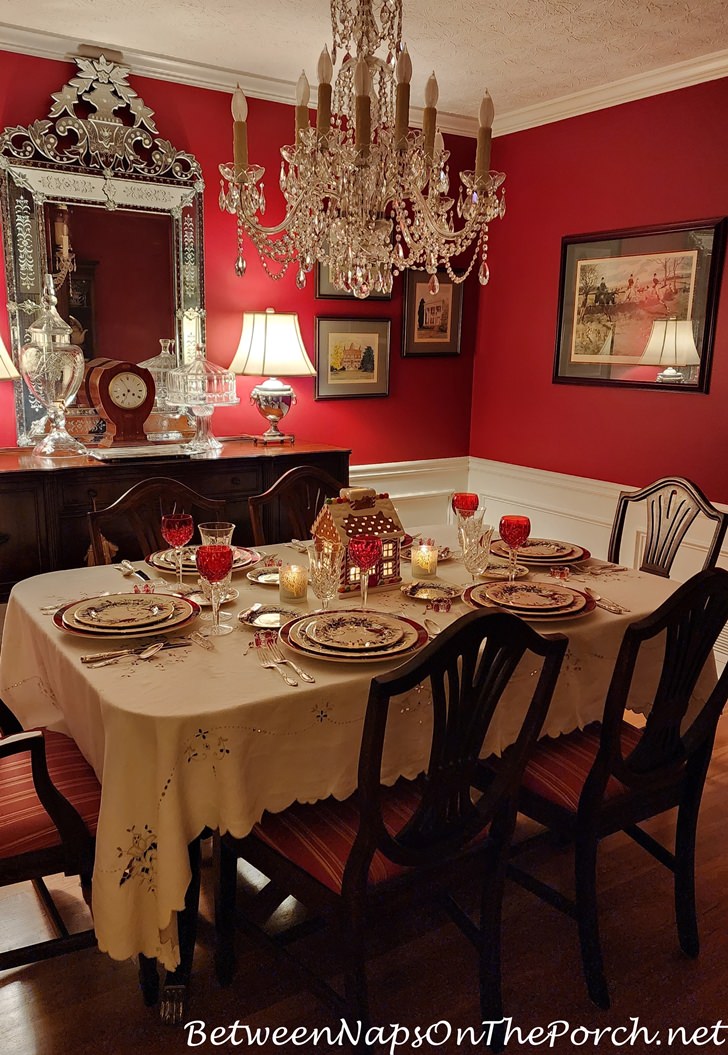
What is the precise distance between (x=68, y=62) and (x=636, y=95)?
2.52 metres

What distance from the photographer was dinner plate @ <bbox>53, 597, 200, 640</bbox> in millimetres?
1896

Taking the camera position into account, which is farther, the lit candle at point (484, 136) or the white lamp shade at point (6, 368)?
the white lamp shade at point (6, 368)

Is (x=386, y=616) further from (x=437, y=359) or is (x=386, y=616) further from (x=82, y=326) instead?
(x=437, y=359)

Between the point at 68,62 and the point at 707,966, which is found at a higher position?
the point at 68,62

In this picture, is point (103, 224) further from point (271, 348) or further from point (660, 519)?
point (660, 519)

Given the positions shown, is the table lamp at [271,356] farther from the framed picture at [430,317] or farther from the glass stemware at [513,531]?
the glass stemware at [513,531]

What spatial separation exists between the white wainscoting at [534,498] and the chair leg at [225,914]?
266 cm

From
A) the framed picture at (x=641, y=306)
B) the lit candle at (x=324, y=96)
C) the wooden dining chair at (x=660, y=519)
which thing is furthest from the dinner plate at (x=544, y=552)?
the framed picture at (x=641, y=306)

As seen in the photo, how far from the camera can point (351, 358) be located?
4555 millimetres

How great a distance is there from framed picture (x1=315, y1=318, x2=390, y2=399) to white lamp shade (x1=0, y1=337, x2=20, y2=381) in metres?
1.64

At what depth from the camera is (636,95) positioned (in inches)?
151

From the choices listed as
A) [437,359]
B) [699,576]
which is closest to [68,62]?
[437,359]

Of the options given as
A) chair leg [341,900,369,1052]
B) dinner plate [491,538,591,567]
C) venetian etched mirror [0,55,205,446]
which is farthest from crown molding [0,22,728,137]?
chair leg [341,900,369,1052]

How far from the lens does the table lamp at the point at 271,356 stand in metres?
3.94
